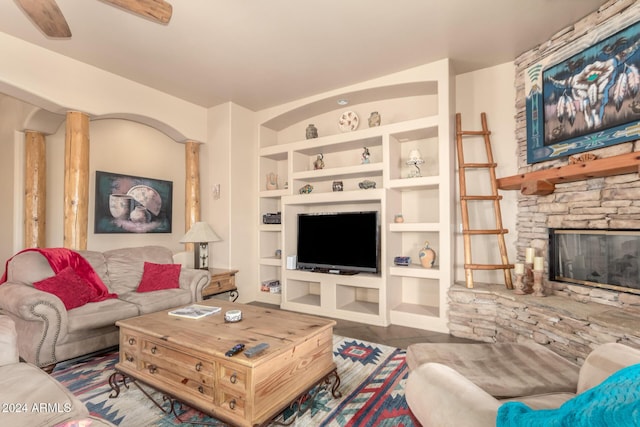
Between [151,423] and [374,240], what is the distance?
2668 mm

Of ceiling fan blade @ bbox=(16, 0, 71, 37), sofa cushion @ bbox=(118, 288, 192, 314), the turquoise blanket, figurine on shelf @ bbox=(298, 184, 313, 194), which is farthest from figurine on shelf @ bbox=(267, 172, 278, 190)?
the turquoise blanket

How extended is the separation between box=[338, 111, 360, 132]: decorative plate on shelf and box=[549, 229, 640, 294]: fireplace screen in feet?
8.21

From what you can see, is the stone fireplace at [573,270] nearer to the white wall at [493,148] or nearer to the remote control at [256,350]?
the white wall at [493,148]

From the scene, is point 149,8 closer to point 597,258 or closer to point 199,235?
point 199,235

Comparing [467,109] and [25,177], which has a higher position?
[467,109]

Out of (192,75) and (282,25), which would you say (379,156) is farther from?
(192,75)

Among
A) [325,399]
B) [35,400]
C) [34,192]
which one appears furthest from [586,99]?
[34,192]

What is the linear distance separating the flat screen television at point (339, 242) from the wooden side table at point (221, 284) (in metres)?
0.95

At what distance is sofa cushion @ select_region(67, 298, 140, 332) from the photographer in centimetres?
259

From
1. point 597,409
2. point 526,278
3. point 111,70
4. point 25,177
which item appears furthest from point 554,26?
point 25,177

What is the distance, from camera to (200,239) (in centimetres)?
412

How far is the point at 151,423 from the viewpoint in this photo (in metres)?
1.85

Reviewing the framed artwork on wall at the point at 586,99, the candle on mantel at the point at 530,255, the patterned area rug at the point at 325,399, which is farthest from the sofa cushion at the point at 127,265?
the framed artwork on wall at the point at 586,99

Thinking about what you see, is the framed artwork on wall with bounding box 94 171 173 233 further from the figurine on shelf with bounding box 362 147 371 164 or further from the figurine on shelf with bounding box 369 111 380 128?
the figurine on shelf with bounding box 369 111 380 128
